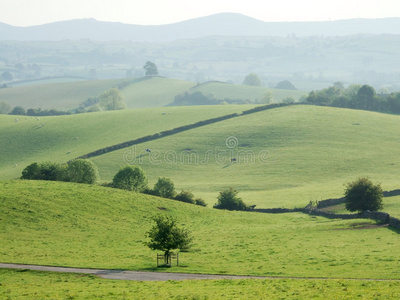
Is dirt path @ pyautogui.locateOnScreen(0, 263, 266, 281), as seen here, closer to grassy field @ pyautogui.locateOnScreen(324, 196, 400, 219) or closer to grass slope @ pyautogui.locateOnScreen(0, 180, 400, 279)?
grass slope @ pyautogui.locateOnScreen(0, 180, 400, 279)

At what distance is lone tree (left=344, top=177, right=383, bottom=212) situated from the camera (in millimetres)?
68438

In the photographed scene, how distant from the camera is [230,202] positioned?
8138 centimetres

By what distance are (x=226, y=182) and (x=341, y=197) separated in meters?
27.6

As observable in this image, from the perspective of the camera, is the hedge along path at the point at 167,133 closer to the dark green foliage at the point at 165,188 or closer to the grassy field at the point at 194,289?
the dark green foliage at the point at 165,188

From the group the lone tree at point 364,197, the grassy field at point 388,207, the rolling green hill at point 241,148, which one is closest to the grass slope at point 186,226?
the lone tree at point 364,197

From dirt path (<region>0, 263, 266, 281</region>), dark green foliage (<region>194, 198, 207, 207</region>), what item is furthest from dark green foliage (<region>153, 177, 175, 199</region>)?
dirt path (<region>0, 263, 266, 281</region>)

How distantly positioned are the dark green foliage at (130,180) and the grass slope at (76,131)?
35.3 m

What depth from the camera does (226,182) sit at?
104 meters

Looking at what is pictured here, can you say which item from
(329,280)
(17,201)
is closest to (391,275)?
(329,280)

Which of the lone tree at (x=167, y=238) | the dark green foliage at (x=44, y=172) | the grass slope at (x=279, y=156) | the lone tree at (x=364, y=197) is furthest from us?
the grass slope at (x=279, y=156)

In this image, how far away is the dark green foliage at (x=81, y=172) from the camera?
82.4 metres

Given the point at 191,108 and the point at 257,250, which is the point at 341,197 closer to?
the point at 257,250

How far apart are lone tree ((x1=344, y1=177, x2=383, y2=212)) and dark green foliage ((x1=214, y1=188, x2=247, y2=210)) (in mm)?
17128

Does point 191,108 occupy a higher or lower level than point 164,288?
higher
